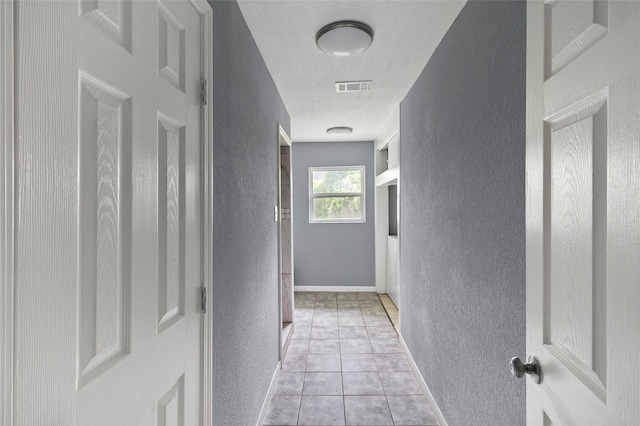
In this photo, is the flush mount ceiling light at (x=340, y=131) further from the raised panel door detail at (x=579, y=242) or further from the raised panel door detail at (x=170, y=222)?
the raised panel door detail at (x=579, y=242)

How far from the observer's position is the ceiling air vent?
2801 millimetres

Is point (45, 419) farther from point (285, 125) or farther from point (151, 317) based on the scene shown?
point (285, 125)

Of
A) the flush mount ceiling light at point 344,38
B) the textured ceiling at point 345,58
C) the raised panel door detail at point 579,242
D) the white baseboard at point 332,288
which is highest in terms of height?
the textured ceiling at point 345,58

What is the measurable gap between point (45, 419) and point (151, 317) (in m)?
0.32

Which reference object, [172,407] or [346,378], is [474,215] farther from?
[346,378]

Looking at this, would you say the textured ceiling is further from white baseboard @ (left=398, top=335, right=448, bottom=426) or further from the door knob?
white baseboard @ (left=398, top=335, right=448, bottom=426)

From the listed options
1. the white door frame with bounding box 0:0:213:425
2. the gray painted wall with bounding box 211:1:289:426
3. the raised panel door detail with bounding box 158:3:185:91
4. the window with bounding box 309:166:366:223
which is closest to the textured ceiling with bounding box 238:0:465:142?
the gray painted wall with bounding box 211:1:289:426

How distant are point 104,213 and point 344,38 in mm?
1750

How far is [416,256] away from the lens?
276 cm

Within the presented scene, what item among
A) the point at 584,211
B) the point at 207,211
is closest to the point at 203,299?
the point at 207,211

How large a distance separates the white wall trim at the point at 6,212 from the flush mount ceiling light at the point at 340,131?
4112 millimetres

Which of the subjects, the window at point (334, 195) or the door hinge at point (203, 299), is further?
the window at point (334, 195)

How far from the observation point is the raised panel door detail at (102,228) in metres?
0.63

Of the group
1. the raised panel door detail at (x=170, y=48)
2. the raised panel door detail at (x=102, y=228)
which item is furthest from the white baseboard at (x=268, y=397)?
the raised panel door detail at (x=170, y=48)
